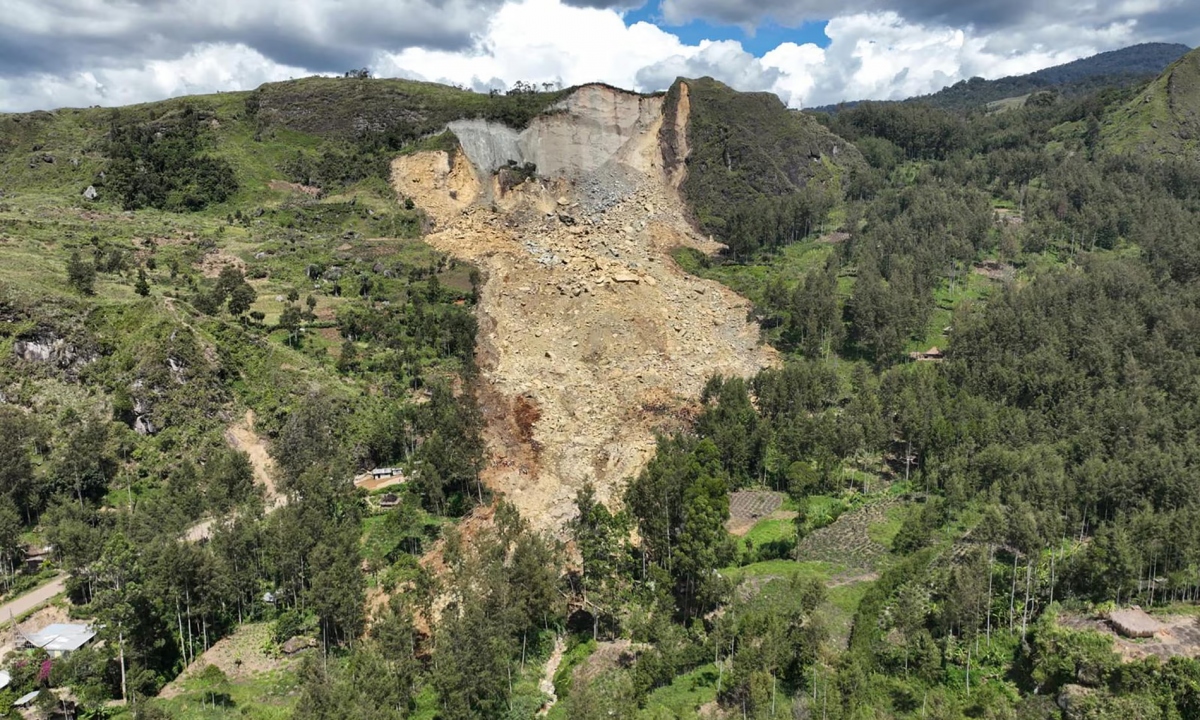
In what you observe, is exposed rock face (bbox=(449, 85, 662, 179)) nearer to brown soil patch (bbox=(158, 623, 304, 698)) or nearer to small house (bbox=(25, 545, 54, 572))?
small house (bbox=(25, 545, 54, 572))

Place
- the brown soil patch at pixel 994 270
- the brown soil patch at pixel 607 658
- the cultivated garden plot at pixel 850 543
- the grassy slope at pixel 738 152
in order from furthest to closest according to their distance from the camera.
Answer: the grassy slope at pixel 738 152
the brown soil patch at pixel 994 270
the cultivated garden plot at pixel 850 543
the brown soil patch at pixel 607 658

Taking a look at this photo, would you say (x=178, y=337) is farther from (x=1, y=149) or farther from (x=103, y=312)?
(x=1, y=149)

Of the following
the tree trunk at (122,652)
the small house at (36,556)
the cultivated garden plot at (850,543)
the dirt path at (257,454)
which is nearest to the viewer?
the tree trunk at (122,652)

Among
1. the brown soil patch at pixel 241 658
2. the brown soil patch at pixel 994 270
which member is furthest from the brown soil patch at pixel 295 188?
the brown soil patch at pixel 994 270

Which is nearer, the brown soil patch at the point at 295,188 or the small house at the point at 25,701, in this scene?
the small house at the point at 25,701

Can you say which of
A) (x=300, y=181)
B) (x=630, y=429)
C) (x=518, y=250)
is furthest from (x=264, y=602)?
(x=300, y=181)

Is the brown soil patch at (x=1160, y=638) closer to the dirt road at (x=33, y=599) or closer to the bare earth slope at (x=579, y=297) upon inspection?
the bare earth slope at (x=579, y=297)

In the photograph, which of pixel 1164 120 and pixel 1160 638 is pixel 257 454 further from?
pixel 1164 120
